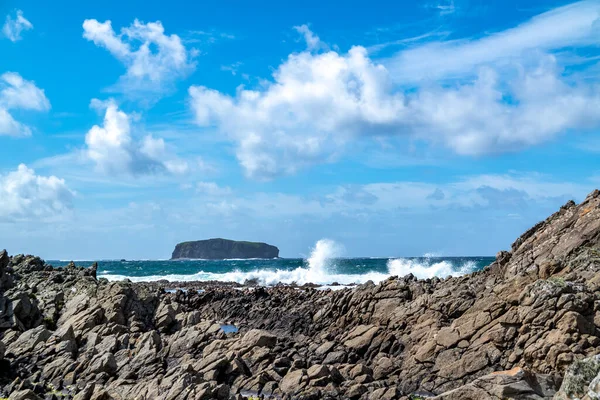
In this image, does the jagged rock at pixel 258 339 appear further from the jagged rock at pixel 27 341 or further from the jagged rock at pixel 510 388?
the jagged rock at pixel 510 388

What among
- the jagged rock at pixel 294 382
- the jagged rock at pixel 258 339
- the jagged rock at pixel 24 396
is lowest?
the jagged rock at pixel 24 396

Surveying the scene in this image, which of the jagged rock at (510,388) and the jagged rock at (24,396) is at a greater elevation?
the jagged rock at (510,388)

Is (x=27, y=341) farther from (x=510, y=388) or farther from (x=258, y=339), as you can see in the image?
(x=510, y=388)

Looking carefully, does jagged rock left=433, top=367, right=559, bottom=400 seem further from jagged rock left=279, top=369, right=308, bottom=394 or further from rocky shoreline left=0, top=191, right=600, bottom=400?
jagged rock left=279, top=369, right=308, bottom=394

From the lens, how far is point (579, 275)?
32.6m

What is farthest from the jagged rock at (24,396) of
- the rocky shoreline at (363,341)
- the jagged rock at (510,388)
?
the jagged rock at (510,388)

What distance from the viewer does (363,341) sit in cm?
3825

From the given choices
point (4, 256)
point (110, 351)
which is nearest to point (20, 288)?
point (4, 256)

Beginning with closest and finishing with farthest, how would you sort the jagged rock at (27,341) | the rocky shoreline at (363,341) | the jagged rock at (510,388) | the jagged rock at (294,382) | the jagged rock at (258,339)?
the jagged rock at (510,388) → the rocky shoreline at (363,341) → the jagged rock at (294,382) → the jagged rock at (258,339) → the jagged rock at (27,341)

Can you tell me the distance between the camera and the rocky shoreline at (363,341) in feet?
92.7

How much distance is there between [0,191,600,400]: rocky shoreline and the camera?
28266mm

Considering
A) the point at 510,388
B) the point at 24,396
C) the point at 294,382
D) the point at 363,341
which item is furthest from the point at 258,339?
the point at 510,388

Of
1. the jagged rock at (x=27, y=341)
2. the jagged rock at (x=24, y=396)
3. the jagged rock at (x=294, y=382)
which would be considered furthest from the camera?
the jagged rock at (x=27, y=341)

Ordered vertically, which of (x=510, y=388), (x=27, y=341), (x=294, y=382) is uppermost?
(x=510, y=388)
